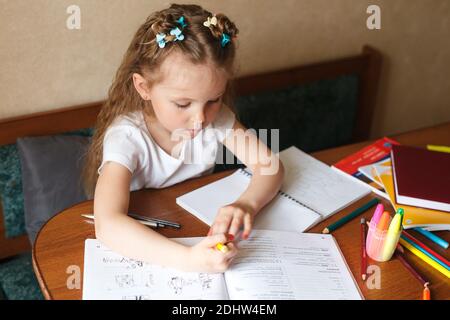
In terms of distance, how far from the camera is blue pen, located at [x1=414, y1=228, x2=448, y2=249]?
Answer: 3.63 ft

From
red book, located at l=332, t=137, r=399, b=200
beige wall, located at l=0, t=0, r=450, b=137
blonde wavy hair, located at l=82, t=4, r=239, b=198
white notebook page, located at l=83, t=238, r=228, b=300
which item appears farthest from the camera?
beige wall, located at l=0, t=0, r=450, b=137

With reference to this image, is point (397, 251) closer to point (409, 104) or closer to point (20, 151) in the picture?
point (20, 151)

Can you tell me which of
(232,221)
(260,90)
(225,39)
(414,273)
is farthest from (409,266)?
(260,90)

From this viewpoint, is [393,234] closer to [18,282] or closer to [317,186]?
[317,186]

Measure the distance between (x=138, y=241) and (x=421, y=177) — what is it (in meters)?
0.74

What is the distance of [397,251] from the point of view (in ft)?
3.57

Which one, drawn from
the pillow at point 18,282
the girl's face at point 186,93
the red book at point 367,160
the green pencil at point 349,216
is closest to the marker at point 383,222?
the green pencil at point 349,216

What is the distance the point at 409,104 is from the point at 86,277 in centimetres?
192

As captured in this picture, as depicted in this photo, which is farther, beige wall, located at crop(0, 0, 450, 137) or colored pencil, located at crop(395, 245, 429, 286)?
beige wall, located at crop(0, 0, 450, 137)

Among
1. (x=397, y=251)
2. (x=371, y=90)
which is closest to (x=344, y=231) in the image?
(x=397, y=251)

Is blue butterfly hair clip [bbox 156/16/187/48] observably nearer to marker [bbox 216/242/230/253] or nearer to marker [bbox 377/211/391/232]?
marker [bbox 216/242/230/253]

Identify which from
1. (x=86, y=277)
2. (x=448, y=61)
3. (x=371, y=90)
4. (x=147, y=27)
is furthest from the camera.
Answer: (x=448, y=61)

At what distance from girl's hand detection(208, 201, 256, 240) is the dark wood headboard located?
0.72 meters

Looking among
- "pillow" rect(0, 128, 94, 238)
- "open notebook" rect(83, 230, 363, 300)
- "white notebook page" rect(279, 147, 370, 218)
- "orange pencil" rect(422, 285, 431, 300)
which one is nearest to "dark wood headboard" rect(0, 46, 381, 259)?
"pillow" rect(0, 128, 94, 238)
